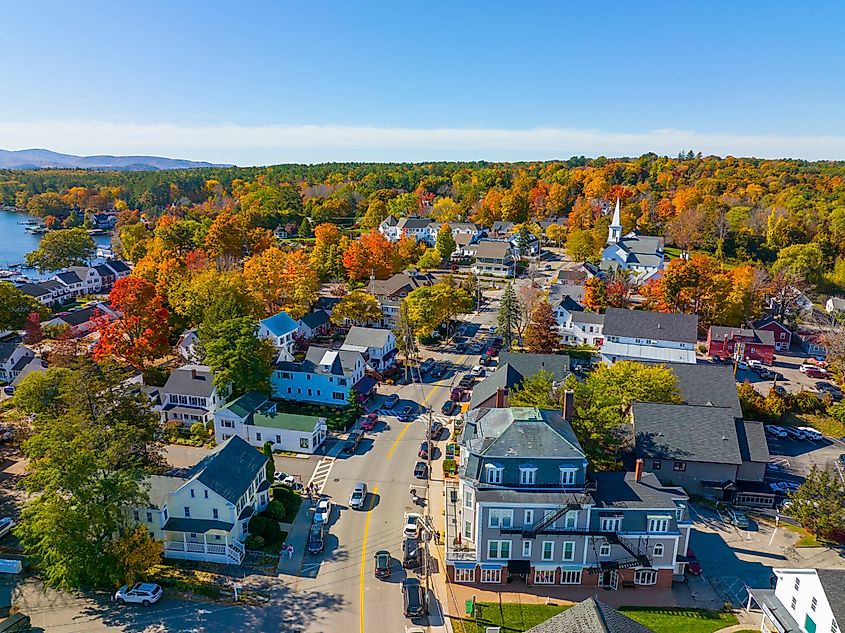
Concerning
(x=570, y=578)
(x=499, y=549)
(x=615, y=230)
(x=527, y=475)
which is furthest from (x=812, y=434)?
(x=615, y=230)

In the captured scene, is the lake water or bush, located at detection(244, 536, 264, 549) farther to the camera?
the lake water

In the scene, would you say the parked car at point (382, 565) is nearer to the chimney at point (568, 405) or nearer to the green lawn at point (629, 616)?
the green lawn at point (629, 616)

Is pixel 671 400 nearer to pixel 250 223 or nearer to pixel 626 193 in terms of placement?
pixel 250 223

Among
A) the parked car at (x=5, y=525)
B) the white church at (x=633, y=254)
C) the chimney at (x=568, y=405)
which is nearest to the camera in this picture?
the parked car at (x=5, y=525)

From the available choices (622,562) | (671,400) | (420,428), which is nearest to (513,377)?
(420,428)

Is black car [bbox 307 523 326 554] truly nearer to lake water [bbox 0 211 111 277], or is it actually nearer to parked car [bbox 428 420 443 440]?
parked car [bbox 428 420 443 440]

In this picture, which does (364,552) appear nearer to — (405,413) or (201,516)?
(201,516)

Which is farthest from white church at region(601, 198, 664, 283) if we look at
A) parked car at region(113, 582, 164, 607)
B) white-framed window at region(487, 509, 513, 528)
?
parked car at region(113, 582, 164, 607)

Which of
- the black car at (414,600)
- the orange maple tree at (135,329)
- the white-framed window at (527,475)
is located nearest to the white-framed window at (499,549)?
the white-framed window at (527,475)
